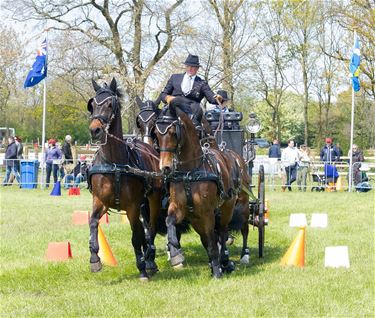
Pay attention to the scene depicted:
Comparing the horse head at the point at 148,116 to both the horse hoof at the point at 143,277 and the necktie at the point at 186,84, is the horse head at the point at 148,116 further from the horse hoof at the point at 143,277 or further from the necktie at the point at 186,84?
the horse hoof at the point at 143,277

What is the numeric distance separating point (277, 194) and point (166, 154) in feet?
48.6

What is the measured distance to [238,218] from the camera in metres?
9.65

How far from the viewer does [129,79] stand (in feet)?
98.1

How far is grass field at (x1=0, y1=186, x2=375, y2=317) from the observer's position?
251 inches

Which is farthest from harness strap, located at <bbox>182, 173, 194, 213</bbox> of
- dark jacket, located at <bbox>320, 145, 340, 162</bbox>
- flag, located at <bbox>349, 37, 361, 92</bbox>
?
dark jacket, located at <bbox>320, 145, 340, 162</bbox>

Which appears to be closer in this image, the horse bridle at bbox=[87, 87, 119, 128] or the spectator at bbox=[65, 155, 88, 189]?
the horse bridle at bbox=[87, 87, 119, 128]

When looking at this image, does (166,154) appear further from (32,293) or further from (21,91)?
(21,91)

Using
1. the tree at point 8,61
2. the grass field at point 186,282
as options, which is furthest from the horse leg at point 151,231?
the tree at point 8,61

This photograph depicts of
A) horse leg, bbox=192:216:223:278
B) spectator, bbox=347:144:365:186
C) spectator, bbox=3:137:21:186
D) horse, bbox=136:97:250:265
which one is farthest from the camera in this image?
spectator, bbox=3:137:21:186

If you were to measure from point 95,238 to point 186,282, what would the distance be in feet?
4.04

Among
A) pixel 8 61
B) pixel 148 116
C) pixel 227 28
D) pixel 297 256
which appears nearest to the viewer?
pixel 297 256

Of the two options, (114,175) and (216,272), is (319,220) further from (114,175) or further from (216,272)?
(114,175)

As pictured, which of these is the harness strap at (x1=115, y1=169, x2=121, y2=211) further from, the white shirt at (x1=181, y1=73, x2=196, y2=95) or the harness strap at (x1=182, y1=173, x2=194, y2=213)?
the white shirt at (x1=181, y1=73, x2=196, y2=95)

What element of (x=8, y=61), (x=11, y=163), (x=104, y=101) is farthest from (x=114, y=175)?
(x=8, y=61)
